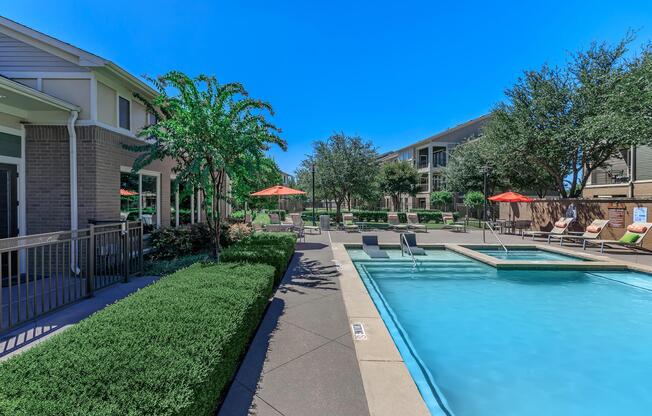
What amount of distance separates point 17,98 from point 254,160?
4595 millimetres

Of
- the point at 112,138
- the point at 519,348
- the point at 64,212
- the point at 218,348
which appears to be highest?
the point at 112,138

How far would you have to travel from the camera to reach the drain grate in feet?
13.2

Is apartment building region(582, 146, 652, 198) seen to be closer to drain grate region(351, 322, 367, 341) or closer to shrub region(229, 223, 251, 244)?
shrub region(229, 223, 251, 244)

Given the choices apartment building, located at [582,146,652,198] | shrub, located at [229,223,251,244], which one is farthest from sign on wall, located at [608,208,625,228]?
shrub, located at [229,223,251,244]

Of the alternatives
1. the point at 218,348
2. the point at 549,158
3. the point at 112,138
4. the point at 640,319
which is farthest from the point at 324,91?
the point at 218,348

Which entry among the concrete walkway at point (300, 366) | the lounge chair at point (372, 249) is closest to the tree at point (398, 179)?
the lounge chair at point (372, 249)

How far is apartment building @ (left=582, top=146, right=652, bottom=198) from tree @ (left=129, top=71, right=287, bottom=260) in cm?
2135

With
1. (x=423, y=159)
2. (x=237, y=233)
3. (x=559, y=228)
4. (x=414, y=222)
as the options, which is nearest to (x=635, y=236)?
(x=559, y=228)

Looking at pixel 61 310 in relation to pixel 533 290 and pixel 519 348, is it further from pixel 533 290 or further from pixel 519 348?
pixel 533 290

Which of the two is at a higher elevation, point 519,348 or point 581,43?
point 581,43

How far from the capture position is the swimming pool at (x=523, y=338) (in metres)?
3.90

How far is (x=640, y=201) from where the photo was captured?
12633 millimetres

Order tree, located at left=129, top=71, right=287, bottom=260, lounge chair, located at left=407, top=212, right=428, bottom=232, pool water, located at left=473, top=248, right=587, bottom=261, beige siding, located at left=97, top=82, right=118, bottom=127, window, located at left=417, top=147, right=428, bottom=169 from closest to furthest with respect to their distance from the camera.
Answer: tree, located at left=129, top=71, right=287, bottom=260, beige siding, located at left=97, top=82, right=118, bottom=127, pool water, located at left=473, top=248, right=587, bottom=261, lounge chair, located at left=407, top=212, right=428, bottom=232, window, located at left=417, top=147, right=428, bottom=169

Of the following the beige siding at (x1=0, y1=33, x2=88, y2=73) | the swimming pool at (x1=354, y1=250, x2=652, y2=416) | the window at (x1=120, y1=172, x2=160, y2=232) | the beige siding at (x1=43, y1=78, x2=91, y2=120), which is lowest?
the swimming pool at (x1=354, y1=250, x2=652, y2=416)
